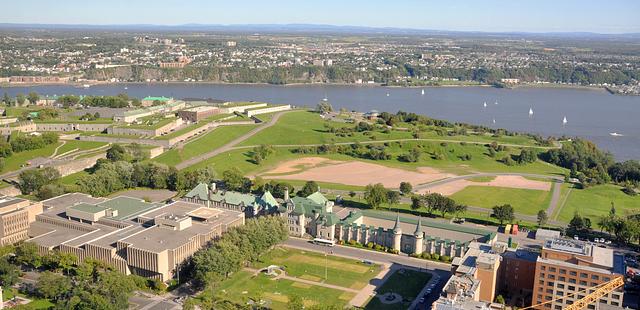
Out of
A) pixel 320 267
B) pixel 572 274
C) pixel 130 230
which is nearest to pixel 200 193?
pixel 130 230

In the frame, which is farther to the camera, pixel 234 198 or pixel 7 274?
pixel 234 198

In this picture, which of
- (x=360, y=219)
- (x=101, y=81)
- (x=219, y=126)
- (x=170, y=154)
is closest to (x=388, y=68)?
(x=101, y=81)

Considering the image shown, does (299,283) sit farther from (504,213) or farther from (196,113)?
(196,113)

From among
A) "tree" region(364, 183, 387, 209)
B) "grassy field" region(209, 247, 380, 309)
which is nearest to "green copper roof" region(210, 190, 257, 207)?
"grassy field" region(209, 247, 380, 309)

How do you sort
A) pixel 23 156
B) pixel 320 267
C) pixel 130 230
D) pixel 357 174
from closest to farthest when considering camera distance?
pixel 320 267 < pixel 130 230 < pixel 23 156 < pixel 357 174

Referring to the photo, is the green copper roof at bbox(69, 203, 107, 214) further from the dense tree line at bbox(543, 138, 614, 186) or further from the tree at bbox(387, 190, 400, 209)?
the dense tree line at bbox(543, 138, 614, 186)

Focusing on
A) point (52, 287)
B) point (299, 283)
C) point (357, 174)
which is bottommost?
point (299, 283)

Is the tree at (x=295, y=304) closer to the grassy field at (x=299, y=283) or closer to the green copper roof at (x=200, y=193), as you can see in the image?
the grassy field at (x=299, y=283)
